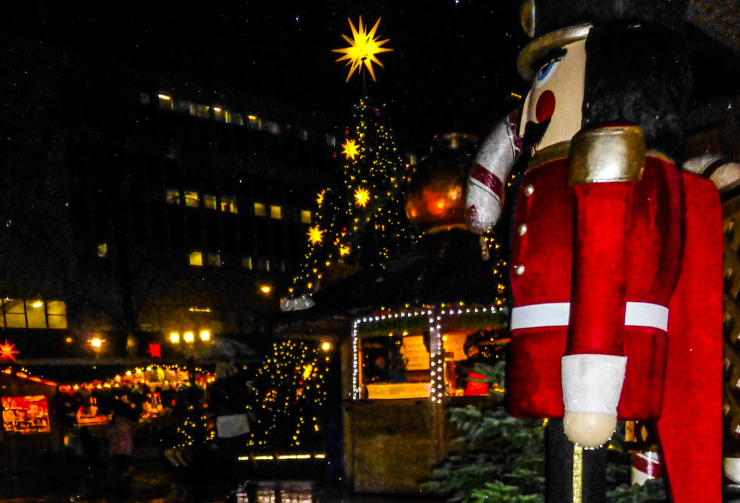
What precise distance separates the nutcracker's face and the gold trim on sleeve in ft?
0.84

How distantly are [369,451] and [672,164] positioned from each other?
24.5 ft

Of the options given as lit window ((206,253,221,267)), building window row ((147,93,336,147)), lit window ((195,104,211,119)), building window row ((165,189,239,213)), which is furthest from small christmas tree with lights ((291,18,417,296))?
lit window ((195,104,211,119))

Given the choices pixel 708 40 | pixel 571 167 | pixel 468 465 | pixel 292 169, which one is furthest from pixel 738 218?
pixel 292 169

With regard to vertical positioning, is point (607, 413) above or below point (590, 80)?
below

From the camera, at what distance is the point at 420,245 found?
9.18 meters

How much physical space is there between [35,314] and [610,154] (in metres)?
25.1

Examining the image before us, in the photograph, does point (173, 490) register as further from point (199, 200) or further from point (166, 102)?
point (166, 102)

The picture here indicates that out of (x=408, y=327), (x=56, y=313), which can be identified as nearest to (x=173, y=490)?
(x=408, y=327)

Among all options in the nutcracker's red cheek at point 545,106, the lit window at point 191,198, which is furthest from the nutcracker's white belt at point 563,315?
the lit window at point 191,198

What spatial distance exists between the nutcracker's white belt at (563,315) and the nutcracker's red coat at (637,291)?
2cm

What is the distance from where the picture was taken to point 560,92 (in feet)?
7.74

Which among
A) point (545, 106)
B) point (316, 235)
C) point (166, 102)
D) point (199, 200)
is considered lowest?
point (316, 235)

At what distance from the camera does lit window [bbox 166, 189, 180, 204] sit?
92.6ft

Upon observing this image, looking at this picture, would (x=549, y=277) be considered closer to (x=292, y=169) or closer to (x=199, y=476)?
(x=199, y=476)
